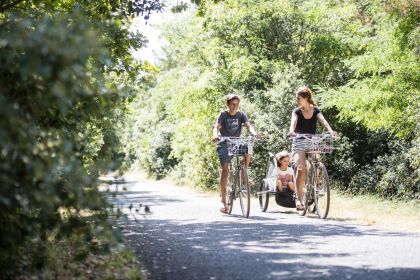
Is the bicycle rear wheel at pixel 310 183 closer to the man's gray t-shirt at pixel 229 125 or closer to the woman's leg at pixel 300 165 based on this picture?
the woman's leg at pixel 300 165

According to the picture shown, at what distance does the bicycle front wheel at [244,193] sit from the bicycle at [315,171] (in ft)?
2.64

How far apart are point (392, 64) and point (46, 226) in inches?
498

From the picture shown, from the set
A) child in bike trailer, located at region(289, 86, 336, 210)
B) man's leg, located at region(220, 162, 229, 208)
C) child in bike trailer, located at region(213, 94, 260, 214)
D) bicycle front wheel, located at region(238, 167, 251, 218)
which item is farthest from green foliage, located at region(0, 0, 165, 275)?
man's leg, located at region(220, 162, 229, 208)

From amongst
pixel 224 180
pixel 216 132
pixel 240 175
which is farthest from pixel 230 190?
pixel 216 132

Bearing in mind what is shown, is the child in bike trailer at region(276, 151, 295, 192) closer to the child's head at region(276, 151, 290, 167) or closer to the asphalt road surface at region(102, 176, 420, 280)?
the child's head at region(276, 151, 290, 167)

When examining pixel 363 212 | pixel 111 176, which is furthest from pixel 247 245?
pixel 363 212

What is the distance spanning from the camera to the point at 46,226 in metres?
3.94

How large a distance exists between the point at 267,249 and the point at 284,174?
436 cm

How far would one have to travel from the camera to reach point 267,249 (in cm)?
554

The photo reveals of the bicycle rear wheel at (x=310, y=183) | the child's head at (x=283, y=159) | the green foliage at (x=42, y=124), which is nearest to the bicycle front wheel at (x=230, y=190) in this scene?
the child's head at (x=283, y=159)

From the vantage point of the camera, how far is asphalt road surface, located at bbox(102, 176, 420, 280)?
14.7 ft

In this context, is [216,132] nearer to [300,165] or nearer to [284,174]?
[300,165]

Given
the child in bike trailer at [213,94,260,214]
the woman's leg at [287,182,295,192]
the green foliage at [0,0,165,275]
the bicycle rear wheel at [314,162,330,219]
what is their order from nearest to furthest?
the green foliage at [0,0,165,275]
the bicycle rear wheel at [314,162,330,219]
the child in bike trailer at [213,94,260,214]
the woman's leg at [287,182,295,192]

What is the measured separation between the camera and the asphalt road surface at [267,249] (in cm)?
448
